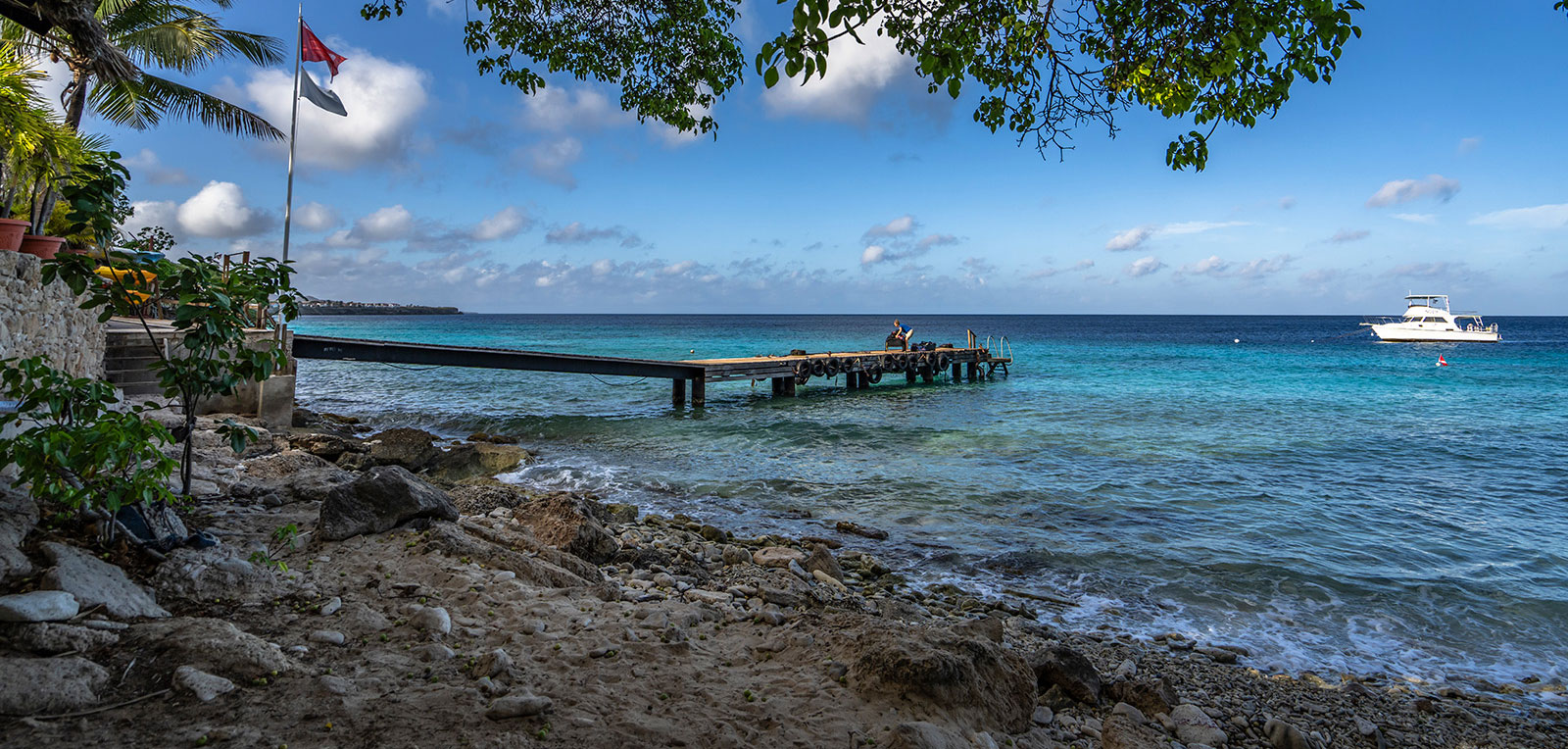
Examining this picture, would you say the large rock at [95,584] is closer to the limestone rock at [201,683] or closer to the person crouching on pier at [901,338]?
the limestone rock at [201,683]

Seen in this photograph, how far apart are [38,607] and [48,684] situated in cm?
63

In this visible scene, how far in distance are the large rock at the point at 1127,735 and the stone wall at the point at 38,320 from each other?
7.67 meters

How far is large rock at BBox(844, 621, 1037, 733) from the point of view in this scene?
3.87 m

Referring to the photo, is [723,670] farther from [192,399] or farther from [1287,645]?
[1287,645]

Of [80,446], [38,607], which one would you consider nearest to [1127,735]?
[38,607]

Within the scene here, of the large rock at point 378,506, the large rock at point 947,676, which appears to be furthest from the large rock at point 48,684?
the large rock at point 947,676

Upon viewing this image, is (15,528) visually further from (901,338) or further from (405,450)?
(901,338)

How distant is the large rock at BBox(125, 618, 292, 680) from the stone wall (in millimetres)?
3444

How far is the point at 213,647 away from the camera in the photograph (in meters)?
3.46

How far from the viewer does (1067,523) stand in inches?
393

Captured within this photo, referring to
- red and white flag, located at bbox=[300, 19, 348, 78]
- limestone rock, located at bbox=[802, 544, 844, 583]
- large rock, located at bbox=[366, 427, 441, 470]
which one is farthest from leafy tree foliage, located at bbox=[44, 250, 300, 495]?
red and white flag, located at bbox=[300, 19, 348, 78]

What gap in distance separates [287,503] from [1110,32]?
25.0ft

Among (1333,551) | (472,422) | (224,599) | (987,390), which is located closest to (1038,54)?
(224,599)

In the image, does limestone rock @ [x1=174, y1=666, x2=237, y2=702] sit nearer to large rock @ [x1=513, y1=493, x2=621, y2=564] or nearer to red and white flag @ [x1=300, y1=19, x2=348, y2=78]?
large rock @ [x1=513, y1=493, x2=621, y2=564]
